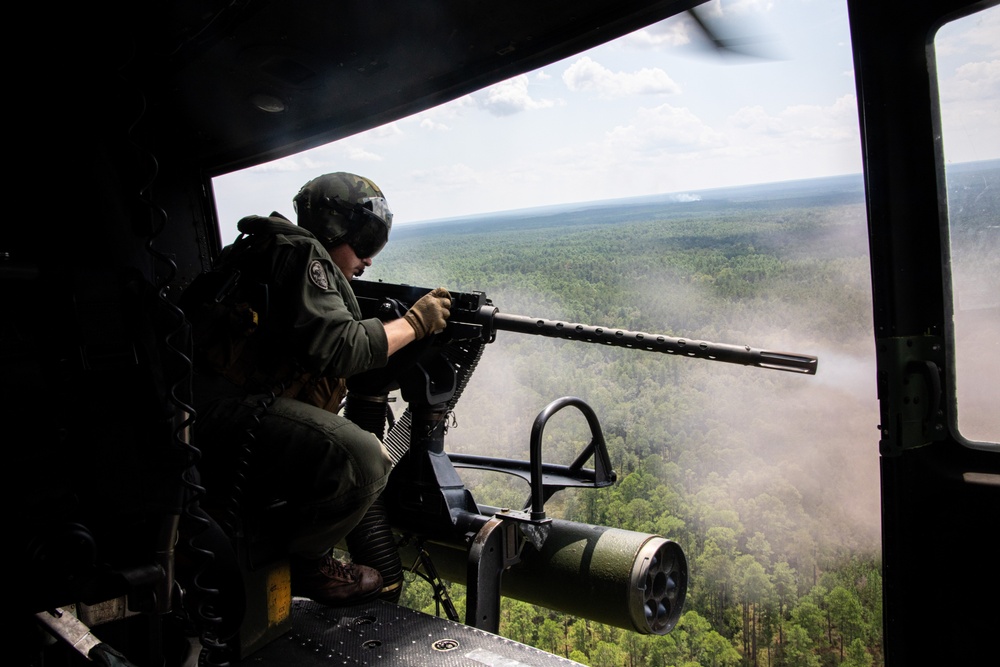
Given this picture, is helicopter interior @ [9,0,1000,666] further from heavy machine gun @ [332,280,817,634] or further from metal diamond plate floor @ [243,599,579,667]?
metal diamond plate floor @ [243,599,579,667]

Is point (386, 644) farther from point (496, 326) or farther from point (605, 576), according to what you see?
point (496, 326)

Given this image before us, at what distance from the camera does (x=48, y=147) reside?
3.92 feet

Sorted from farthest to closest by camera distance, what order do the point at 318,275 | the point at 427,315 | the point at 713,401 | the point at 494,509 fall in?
the point at 713,401
the point at 494,509
the point at 427,315
the point at 318,275

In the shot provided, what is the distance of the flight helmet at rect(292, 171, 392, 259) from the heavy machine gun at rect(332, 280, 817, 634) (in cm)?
28

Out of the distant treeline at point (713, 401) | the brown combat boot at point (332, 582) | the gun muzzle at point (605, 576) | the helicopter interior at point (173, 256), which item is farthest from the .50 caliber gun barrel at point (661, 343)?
the brown combat boot at point (332, 582)

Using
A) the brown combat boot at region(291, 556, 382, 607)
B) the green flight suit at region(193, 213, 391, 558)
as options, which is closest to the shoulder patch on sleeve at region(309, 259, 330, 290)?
the green flight suit at region(193, 213, 391, 558)

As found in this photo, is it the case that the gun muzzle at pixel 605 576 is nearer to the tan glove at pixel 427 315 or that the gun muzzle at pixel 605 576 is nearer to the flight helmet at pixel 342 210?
the tan glove at pixel 427 315

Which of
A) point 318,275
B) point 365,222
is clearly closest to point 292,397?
point 318,275

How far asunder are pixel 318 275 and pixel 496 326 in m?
0.76

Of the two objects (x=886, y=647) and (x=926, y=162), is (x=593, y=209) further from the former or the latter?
(x=886, y=647)

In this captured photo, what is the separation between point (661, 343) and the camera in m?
2.56

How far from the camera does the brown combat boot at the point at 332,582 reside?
2.40 metres

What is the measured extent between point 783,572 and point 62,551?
2906mm

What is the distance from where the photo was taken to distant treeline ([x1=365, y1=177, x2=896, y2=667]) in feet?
9.01
